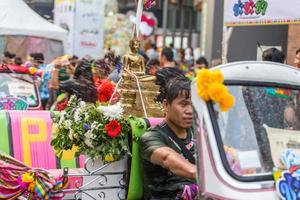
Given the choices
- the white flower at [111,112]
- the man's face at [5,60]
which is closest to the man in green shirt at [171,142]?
the white flower at [111,112]

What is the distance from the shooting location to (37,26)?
52.3 ft

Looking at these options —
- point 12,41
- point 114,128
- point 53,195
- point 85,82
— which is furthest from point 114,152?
point 12,41

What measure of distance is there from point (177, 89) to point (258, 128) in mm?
915

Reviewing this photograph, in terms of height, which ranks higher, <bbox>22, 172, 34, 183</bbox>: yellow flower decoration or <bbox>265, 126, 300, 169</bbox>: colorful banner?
<bbox>265, 126, 300, 169</bbox>: colorful banner

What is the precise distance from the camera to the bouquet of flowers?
462cm

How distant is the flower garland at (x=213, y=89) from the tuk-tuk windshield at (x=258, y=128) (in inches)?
2.2

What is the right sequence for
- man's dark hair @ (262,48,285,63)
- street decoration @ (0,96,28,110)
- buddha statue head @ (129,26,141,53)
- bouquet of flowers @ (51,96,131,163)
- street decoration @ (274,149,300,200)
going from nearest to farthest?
street decoration @ (274,149,300,200) → bouquet of flowers @ (51,96,131,163) → buddha statue head @ (129,26,141,53) → man's dark hair @ (262,48,285,63) → street decoration @ (0,96,28,110)

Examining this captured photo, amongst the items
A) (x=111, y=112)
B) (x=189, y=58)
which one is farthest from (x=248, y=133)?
(x=189, y=58)

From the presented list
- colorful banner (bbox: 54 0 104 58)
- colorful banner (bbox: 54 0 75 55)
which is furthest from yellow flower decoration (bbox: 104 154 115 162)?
colorful banner (bbox: 54 0 104 58)

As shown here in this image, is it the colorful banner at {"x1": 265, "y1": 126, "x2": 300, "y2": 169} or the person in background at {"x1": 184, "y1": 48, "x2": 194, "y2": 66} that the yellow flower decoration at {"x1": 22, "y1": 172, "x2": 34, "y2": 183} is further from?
the person in background at {"x1": 184, "y1": 48, "x2": 194, "y2": 66}

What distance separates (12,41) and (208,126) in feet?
47.2

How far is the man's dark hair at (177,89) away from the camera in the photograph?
14.0 feet

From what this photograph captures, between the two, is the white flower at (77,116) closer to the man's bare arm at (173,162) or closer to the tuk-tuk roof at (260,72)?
the man's bare arm at (173,162)

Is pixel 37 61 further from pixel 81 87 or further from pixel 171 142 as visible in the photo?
pixel 171 142
